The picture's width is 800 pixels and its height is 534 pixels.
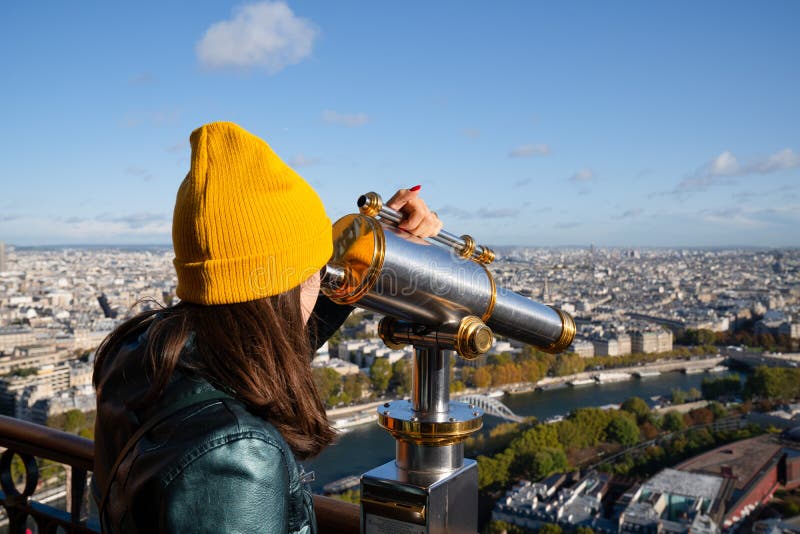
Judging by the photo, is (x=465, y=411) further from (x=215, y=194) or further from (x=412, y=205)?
(x=215, y=194)

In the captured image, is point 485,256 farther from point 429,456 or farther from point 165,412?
point 165,412

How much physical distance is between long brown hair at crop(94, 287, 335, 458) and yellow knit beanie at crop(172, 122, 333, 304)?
0.01 metres

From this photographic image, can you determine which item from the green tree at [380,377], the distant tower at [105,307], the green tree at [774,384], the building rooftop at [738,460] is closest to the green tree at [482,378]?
the green tree at [380,377]

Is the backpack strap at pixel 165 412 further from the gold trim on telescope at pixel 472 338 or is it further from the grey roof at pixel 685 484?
the grey roof at pixel 685 484

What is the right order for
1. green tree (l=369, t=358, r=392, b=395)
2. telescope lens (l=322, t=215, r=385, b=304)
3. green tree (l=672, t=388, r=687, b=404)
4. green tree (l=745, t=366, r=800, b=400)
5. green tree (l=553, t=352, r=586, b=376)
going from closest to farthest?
telescope lens (l=322, t=215, r=385, b=304)
green tree (l=672, t=388, r=687, b=404)
green tree (l=745, t=366, r=800, b=400)
green tree (l=369, t=358, r=392, b=395)
green tree (l=553, t=352, r=586, b=376)

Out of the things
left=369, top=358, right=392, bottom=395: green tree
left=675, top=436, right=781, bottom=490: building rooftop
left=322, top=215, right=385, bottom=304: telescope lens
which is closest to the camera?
left=322, top=215, right=385, bottom=304: telescope lens

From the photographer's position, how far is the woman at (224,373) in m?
0.40

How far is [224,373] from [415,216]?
314mm

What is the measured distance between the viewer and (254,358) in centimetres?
48

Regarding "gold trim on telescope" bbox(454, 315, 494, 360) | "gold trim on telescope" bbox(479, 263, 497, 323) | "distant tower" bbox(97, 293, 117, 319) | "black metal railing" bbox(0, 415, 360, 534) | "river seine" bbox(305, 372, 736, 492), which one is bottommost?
"river seine" bbox(305, 372, 736, 492)

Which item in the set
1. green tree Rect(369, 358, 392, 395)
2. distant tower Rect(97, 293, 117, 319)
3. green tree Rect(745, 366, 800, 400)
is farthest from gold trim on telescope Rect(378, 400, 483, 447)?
distant tower Rect(97, 293, 117, 319)

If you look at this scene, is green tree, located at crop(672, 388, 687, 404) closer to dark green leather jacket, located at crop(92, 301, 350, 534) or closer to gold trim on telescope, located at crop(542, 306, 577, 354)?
gold trim on telescope, located at crop(542, 306, 577, 354)

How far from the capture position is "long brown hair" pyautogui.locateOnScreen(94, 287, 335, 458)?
0.46m

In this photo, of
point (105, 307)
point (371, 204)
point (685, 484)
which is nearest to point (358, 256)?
point (371, 204)
